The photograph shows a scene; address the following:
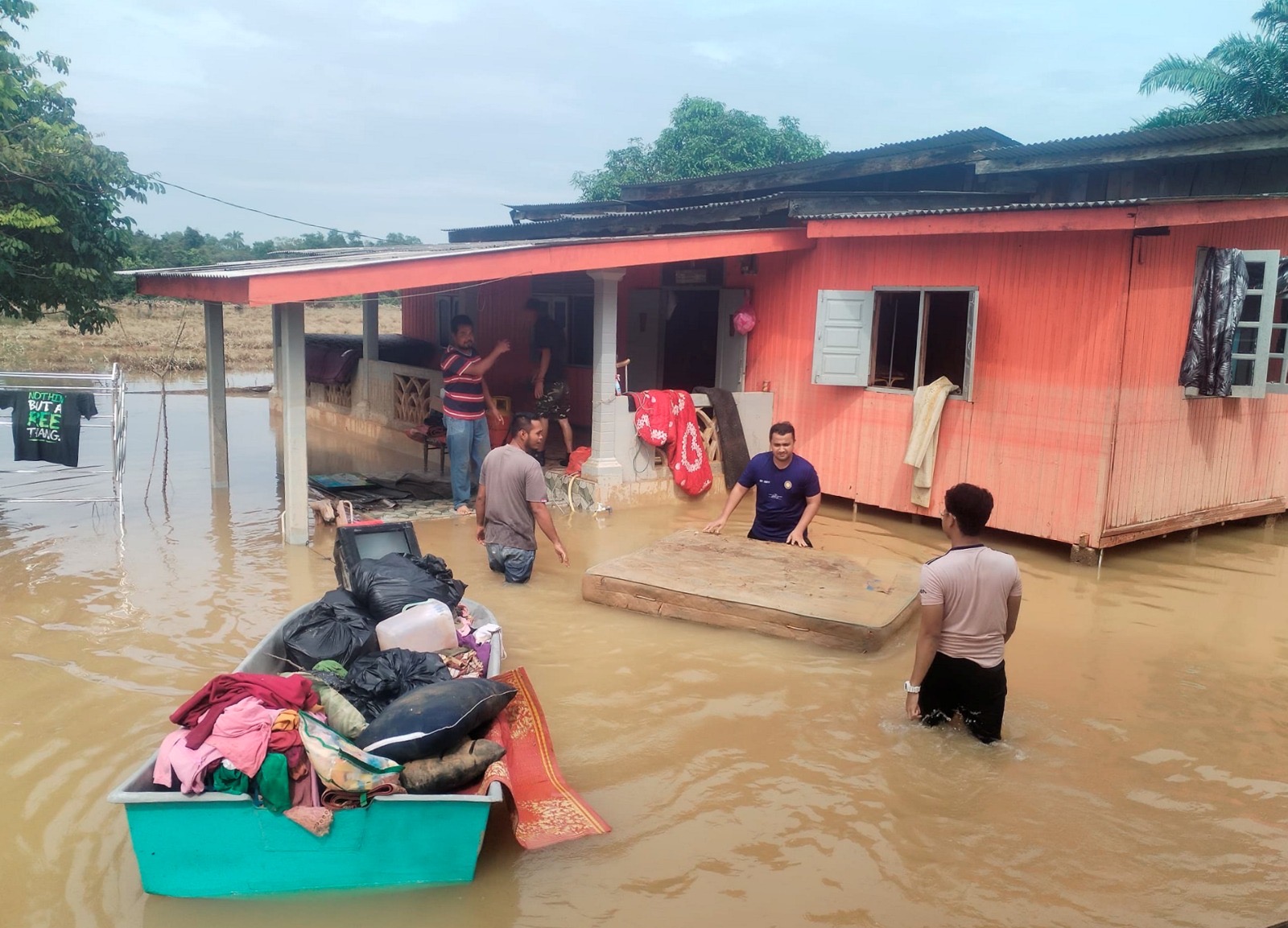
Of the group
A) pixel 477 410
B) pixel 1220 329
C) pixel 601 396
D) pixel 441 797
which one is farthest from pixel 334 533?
pixel 1220 329

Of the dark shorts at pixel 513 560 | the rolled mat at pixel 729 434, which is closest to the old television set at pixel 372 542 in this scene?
the dark shorts at pixel 513 560

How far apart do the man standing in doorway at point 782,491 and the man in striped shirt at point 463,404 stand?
373 cm

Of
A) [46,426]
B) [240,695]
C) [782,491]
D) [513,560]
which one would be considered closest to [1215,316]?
[782,491]

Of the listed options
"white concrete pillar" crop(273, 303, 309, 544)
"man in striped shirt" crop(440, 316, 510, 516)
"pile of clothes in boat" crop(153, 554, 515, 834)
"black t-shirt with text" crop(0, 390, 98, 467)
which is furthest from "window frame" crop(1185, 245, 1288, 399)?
"black t-shirt with text" crop(0, 390, 98, 467)

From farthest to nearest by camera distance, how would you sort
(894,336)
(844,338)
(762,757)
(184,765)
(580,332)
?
1. (580,332)
2. (894,336)
3. (844,338)
4. (762,757)
5. (184,765)

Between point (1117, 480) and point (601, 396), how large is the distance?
211 inches

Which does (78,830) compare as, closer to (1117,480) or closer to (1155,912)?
(1155,912)

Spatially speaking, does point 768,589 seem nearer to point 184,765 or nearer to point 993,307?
point 184,765

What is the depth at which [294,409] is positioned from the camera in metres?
9.06

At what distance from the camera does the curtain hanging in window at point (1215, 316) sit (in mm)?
9125

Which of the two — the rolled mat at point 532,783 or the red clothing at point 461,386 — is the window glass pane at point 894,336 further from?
the rolled mat at point 532,783

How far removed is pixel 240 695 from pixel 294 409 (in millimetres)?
5344

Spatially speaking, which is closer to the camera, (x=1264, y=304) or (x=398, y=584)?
(x=398, y=584)

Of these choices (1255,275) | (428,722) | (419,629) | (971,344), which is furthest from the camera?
(971,344)
